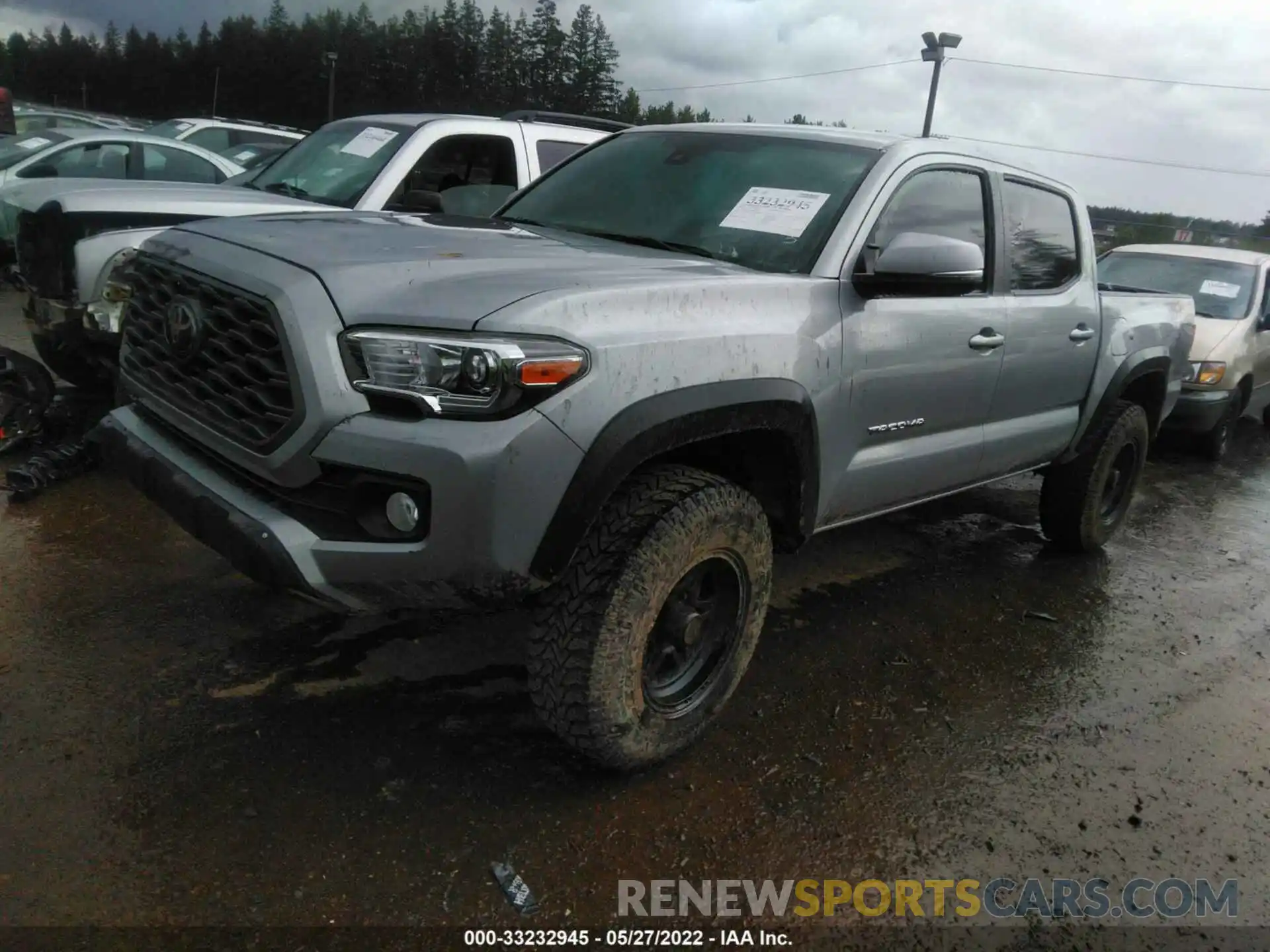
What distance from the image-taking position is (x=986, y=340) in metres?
3.67

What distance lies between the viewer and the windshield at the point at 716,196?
10.4 ft

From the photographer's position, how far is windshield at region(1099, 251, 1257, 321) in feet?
27.3

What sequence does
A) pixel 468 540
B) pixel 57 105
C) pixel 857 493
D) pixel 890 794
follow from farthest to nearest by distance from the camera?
1. pixel 57 105
2. pixel 857 493
3. pixel 890 794
4. pixel 468 540

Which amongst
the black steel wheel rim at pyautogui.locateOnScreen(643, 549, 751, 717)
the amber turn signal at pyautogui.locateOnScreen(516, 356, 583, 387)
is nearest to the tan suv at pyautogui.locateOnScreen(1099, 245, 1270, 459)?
the black steel wheel rim at pyautogui.locateOnScreen(643, 549, 751, 717)

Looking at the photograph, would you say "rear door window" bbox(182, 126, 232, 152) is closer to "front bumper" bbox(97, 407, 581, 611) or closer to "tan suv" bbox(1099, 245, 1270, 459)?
"tan suv" bbox(1099, 245, 1270, 459)

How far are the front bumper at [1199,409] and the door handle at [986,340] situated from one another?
4.71m

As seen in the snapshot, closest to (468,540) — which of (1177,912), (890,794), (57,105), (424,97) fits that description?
(890,794)

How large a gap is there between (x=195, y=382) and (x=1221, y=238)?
23.4 meters

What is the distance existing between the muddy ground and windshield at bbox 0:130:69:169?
23.6 feet

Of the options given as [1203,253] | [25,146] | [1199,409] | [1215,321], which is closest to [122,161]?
[25,146]

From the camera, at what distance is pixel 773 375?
2729 mm

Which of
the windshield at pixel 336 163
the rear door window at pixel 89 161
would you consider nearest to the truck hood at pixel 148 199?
the windshield at pixel 336 163

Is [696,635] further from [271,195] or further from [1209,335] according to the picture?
[1209,335]

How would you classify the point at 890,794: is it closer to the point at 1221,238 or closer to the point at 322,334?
the point at 322,334
